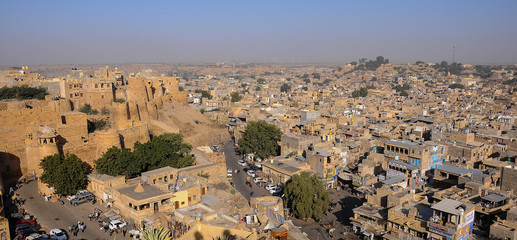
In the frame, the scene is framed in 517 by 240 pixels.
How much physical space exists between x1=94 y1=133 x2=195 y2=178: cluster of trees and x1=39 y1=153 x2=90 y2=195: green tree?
0.92 m

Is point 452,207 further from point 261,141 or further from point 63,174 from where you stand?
point 261,141

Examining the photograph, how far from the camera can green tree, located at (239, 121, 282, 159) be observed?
29.2 meters

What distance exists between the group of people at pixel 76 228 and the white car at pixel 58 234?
1.38 feet

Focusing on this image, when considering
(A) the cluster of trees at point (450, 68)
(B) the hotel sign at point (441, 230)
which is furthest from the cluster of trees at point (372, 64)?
(B) the hotel sign at point (441, 230)

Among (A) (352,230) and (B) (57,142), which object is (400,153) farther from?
(B) (57,142)

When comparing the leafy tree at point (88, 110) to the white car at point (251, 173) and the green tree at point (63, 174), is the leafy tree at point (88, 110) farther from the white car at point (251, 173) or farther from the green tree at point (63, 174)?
the white car at point (251, 173)

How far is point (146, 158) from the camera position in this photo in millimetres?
21219

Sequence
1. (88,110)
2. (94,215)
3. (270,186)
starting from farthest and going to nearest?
(88,110), (270,186), (94,215)

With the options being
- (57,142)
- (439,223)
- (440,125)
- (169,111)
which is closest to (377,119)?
(440,125)

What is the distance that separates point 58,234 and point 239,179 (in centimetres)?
1226

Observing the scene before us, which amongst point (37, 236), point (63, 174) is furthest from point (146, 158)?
point (37, 236)

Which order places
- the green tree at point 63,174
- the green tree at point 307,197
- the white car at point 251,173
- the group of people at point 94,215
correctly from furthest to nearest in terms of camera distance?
the white car at point 251,173 < the green tree at point 307,197 < the green tree at point 63,174 < the group of people at point 94,215

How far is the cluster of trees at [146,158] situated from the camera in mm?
19312

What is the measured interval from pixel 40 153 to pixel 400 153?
1908cm
